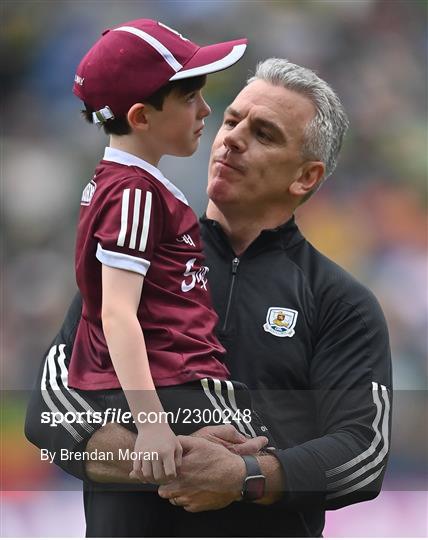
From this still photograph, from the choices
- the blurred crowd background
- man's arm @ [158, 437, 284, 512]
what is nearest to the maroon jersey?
man's arm @ [158, 437, 284, 512]

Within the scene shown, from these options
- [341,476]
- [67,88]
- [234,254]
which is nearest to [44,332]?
[67,88]

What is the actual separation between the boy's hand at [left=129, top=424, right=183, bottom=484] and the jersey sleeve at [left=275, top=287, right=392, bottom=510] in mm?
211

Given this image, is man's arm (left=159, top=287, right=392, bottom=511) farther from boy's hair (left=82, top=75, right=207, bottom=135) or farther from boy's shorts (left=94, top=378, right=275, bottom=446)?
boy's hair (left=82, top=75, right=207, bottom=135)

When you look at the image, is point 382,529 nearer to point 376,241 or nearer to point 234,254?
point 376,241

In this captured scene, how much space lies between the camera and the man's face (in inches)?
61.1

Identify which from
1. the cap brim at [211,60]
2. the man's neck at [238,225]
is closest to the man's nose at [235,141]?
the man's neck at [238,225]

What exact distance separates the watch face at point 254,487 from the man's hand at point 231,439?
4 centimetres

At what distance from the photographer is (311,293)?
1.48 meters

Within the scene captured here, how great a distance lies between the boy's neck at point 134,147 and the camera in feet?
4.07

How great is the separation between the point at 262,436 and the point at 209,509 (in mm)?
129

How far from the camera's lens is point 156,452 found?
1.17 m

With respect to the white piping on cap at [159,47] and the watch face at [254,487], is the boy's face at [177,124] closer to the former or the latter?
the white piping on cap at [159,47]

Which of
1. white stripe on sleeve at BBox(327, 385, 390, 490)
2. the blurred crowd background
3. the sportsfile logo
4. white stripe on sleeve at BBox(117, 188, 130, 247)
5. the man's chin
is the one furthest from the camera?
the blurred crowd background

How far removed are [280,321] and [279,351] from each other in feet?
0.16
